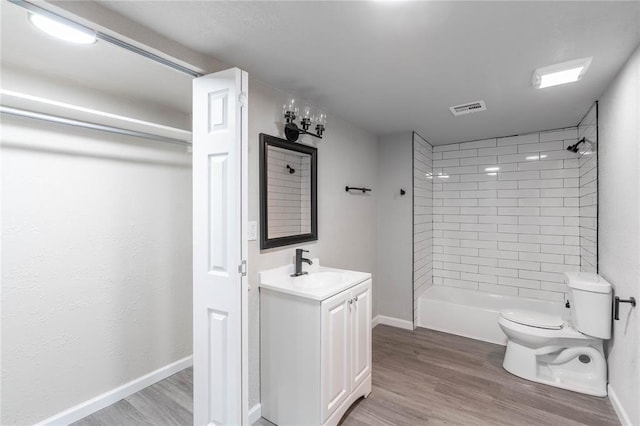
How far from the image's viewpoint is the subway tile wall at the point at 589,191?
98.5 inches

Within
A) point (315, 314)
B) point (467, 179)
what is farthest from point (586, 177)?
point (315, 314)

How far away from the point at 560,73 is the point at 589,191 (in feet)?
4.61

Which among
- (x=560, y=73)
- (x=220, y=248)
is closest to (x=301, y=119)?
(x=220, y=248)

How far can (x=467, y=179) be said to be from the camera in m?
3.83

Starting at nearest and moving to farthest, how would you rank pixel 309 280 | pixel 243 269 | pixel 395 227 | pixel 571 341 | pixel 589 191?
pixel 243 269 → pixel 309 280 → pixel 571 341 → pixel 589 191 → pixel 395 227

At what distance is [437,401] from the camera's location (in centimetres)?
217

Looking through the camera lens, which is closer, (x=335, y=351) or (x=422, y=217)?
Answer: (x=335, y=351)

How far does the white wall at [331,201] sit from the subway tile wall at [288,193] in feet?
0.44

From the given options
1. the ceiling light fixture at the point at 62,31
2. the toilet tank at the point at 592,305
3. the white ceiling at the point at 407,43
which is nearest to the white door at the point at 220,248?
the white ceiling at the point at 407,43

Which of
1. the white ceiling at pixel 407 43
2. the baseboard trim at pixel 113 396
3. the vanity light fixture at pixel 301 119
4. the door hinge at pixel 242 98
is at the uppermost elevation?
the white ceiling at pixel 407 43

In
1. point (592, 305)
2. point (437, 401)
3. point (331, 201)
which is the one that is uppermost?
point (331, 201)

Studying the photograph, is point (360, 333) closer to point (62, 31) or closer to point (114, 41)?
point (114, 41)

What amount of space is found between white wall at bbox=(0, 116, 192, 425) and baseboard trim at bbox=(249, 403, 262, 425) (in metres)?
0.88

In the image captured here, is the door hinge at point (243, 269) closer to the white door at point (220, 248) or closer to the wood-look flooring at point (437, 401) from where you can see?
the white door at point (220, 248)
